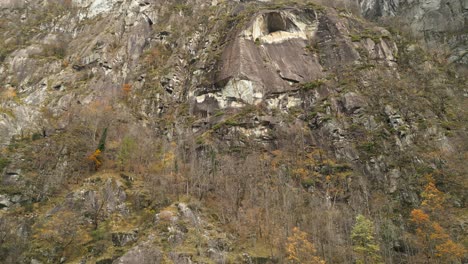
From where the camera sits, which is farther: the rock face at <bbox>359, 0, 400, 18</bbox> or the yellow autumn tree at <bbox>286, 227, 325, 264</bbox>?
the rock face at <bbox>359, 0, 400, 18</bbox>

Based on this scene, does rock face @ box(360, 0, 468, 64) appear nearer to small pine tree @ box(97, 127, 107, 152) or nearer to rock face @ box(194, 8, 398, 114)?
rock face @ box(194, 8, 398, 114)

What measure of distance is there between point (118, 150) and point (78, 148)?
561 cm

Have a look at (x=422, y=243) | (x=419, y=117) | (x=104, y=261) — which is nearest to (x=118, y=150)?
(x=104, y=261)

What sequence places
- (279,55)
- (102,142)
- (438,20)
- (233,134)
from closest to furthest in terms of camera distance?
(102,142), (233,134), (279,55), (438,20)

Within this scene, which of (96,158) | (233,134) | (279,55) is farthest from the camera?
(279,55)

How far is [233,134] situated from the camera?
5850cm

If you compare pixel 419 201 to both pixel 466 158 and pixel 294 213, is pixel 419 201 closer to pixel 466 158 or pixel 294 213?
pixel 466 158

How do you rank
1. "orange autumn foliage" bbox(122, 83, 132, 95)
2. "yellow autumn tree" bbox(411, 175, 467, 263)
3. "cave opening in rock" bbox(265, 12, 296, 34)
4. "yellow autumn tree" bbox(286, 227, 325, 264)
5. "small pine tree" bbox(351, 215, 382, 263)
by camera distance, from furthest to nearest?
"cave opening in rock" bbox(265, 12, 296, 34) → "orange autumn foliage" bbox(122, 83, 132, 95) → "yellow autumn tree" bbox(286, 227, 325, 264) → "yellow autumn tree" bbox(411, 175, 467, 263) → "small pine tree" bbox(351, 215, 382, 263)

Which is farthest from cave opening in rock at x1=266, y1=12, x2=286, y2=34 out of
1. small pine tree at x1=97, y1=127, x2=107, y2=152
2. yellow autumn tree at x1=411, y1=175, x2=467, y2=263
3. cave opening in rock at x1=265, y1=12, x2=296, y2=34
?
yellow autumn tree at x1=411, y1=175, x2=467, y2=263

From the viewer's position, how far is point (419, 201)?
4556 cm

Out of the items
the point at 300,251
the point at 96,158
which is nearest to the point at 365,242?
the point at 300,251

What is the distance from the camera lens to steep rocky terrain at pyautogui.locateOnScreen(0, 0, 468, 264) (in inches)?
1542

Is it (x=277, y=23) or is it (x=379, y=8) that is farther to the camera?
(x=379, y=8)

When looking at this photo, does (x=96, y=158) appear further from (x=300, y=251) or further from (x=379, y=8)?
(x=379, y=8)
